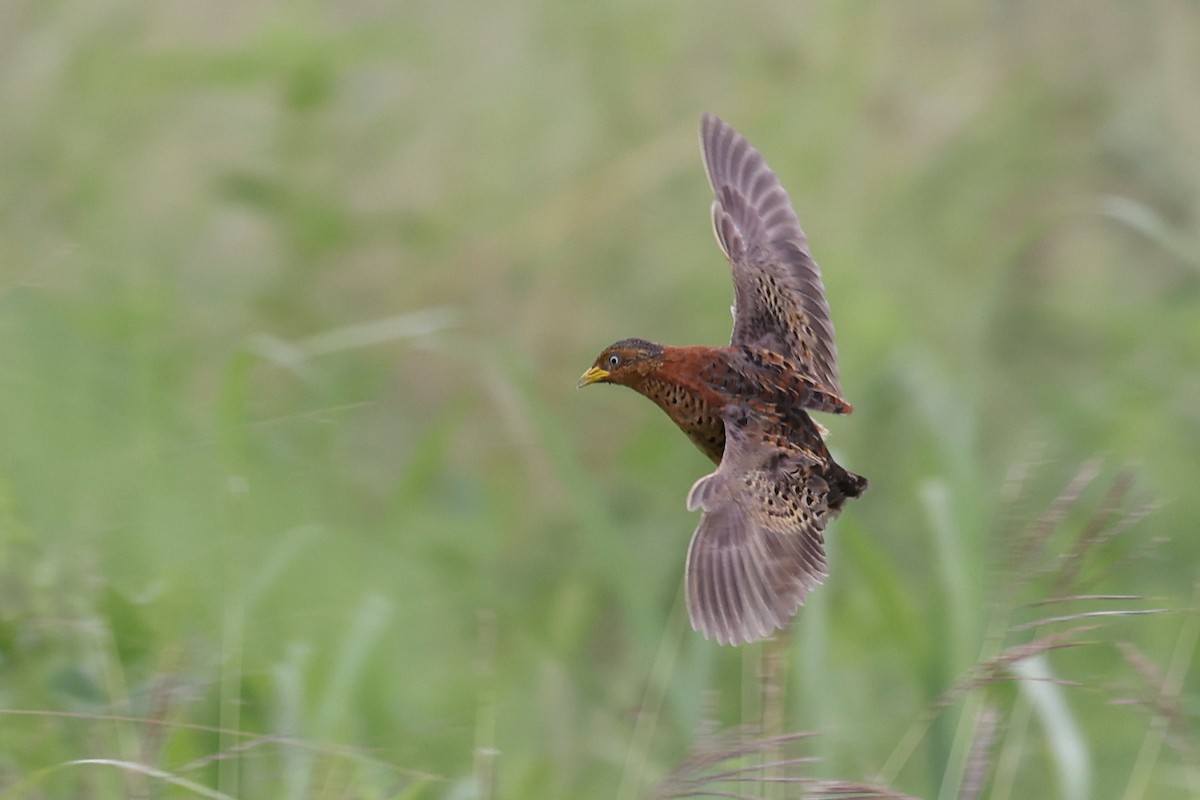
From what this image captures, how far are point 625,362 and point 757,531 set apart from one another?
0.17 m

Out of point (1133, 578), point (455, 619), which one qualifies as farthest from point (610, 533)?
point (1133, 578)

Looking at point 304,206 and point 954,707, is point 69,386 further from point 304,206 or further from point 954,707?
point 954,707

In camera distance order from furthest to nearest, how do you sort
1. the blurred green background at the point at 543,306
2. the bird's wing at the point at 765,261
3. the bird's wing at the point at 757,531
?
the blurred green background at the point at 543,306, the bird's wing at the point at 765,261, the bird's wing at the point at 757,531

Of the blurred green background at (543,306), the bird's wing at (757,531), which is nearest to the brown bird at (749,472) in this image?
the bird's wing at (757,531)

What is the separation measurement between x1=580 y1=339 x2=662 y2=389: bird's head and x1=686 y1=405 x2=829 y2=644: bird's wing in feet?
0.27

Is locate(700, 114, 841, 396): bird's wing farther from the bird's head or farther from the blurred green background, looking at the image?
the blurred green background

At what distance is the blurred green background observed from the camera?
286 cm

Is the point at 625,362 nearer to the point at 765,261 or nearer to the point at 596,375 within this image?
the point at 596,375

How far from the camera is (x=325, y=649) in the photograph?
277 cm

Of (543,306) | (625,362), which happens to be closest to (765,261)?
(625,362)

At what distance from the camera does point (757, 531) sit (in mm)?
1082

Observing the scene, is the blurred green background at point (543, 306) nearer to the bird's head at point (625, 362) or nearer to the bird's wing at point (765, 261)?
the bird's wing at point (765, 261)

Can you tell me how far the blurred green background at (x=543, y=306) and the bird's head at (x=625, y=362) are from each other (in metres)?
1.18

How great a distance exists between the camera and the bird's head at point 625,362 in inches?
44.9
